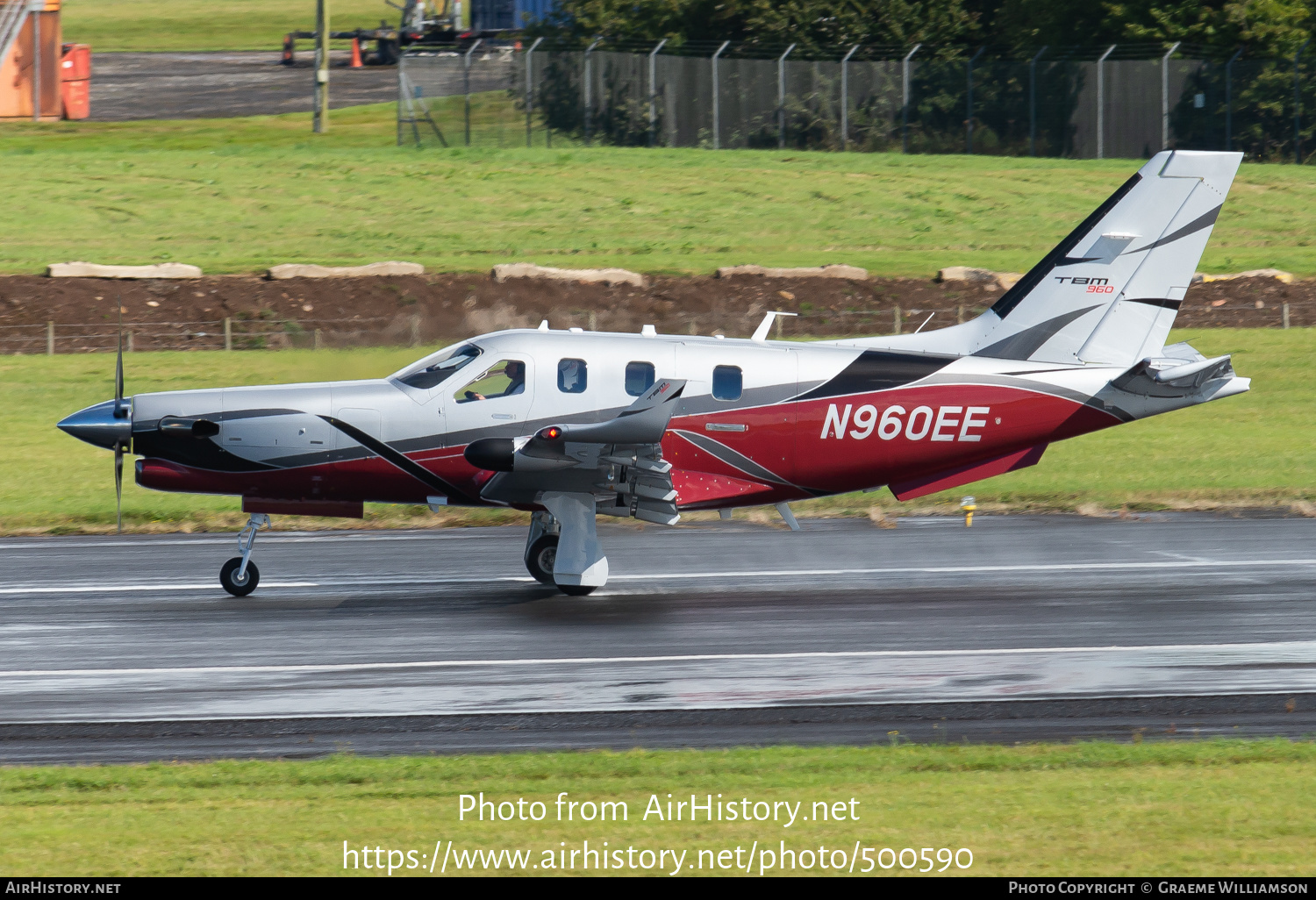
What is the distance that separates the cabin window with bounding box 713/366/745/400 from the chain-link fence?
4315cm

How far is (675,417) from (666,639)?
10.0ft

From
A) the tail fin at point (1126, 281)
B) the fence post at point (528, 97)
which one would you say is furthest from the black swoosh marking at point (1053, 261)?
the fence post at point (528, 97)

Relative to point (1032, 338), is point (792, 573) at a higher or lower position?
lower

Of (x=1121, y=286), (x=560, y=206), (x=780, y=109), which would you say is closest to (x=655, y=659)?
(x=1121, y=286)

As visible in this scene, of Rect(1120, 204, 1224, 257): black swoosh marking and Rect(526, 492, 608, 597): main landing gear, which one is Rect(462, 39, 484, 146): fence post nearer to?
Rect(1120, 204, 1224, 257): black swoosh marking

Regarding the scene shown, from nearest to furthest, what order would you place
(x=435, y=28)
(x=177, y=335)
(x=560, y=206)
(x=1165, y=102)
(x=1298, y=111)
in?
(x=177, y=335)
(x=560, y=206)
(x=1165, y=102)
(x=1298, y=111)
(x=435, y=28)

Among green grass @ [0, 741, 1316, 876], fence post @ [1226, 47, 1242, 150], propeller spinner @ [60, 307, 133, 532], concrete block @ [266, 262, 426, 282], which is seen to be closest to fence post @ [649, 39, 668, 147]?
fence post @ [1226, 47, 1242, 150]

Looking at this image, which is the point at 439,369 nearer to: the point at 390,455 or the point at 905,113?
the point at 390,455

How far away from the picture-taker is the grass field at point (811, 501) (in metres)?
22.1

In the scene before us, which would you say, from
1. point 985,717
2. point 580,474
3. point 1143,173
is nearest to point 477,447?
point 580,474

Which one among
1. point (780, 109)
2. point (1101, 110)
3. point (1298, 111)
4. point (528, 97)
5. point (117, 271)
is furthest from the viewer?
point (780, 109)

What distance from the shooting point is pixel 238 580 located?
1677cm

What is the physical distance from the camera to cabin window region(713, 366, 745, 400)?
16734 mm

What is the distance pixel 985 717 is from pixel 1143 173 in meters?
8.87
